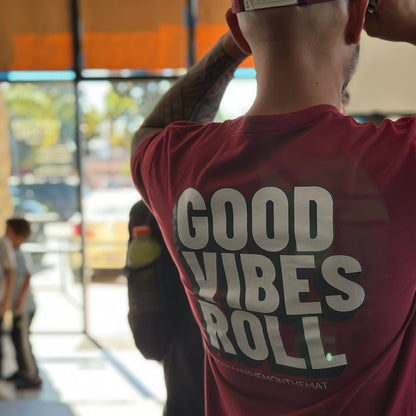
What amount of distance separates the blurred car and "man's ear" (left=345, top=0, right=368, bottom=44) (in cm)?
538

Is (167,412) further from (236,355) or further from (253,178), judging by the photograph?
(253,178)

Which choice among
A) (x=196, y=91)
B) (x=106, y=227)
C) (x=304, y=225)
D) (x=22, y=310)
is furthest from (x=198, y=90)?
(x=106, y=227)

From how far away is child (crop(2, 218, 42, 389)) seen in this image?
4215 millimetres

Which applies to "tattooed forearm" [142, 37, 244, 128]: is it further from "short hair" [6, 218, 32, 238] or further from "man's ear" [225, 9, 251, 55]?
"short hair" [6, 218, 32, 238]

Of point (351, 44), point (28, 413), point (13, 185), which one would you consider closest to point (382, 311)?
point (351, 44)

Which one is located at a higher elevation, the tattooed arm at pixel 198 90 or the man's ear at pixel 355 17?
the man's ear at pixel 355 17

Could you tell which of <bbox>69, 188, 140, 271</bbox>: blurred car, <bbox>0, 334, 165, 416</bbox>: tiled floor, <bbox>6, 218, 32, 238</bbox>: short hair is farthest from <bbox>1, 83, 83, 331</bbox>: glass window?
<bbox>6, 218, 32, 238</bbox>: short hair

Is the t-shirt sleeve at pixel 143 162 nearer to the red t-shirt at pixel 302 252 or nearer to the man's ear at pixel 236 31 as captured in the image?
the red t-shirt at pixel 302 252

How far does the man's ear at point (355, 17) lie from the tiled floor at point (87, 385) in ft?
12.1

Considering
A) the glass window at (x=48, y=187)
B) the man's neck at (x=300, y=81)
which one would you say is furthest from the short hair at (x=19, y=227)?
the man's neck at (x=300, y=81)

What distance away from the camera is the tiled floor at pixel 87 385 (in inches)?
160

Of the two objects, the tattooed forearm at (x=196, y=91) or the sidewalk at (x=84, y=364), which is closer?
the tattooed forearm at (x=196, y=91)

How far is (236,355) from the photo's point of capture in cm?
80

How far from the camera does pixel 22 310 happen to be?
14.2 feet
